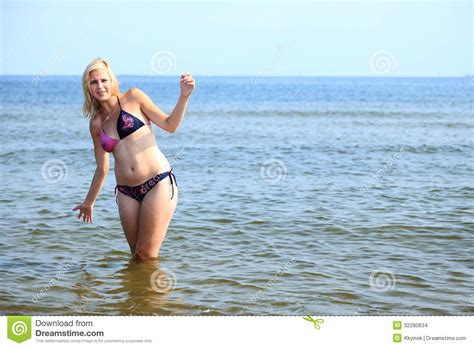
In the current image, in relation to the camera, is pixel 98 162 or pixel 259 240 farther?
pixel 259 240

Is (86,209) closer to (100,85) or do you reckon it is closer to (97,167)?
(97,167)

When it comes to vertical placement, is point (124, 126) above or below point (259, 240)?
above

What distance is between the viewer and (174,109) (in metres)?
5.85

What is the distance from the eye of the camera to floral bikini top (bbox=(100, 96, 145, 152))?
6.02 meters

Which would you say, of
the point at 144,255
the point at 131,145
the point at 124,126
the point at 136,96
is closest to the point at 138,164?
the point at 131,145

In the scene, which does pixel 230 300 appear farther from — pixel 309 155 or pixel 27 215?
A: pixel 309 155

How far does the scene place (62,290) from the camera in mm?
6379

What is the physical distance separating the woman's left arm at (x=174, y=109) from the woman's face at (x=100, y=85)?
0.83ft

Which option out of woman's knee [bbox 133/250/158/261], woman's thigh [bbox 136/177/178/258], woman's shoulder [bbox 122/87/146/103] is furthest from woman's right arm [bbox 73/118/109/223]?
woman's knee [bbox 133/250/158/261]

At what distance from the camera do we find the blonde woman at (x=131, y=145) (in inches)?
234

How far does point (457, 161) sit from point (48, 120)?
19667mm

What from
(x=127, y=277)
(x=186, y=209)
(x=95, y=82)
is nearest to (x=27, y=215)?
(x=186, y=209)

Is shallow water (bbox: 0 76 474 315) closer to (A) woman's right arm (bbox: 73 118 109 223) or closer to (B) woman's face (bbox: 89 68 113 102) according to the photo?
(A) woman's right arm (bbox: 73 118 109 223)

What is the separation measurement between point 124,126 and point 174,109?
534 millimetres
